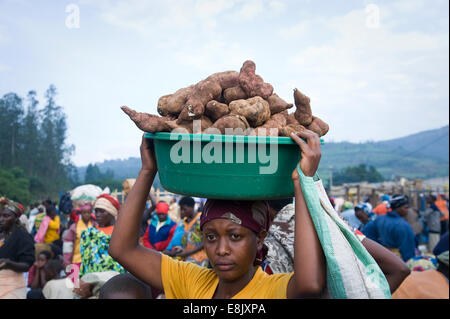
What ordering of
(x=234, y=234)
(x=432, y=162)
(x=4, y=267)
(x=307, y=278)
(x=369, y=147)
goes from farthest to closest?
(x=369, y=147) → (x=432, y=162) → (x=4, y=267) → (x=234, y=234) → (x=307, y=278)

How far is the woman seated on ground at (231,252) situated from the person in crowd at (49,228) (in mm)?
6787

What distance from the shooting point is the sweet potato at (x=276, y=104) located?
179cm

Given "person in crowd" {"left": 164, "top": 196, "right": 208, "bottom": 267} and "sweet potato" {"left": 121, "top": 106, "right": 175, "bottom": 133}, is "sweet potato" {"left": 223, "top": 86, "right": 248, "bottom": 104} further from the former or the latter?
"person in crowd" {"left": 164, "top": 196, "right": 208, "bottom": 267}

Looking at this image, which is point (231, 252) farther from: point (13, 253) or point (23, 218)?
point (23, 218)

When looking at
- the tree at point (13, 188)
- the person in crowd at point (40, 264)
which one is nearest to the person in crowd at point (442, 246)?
the person in crowd at point (40, 264)

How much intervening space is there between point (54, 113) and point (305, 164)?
39645 mm

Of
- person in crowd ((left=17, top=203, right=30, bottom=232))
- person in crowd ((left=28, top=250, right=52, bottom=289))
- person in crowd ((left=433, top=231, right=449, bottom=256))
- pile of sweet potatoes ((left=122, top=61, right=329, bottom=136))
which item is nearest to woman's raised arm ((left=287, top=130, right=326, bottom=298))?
pile of sweet potatoes ((left=122, top=61, right=329, bottom=136))

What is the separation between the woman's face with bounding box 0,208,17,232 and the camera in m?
4.74

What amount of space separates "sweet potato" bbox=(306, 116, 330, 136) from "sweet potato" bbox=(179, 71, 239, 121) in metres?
0.42

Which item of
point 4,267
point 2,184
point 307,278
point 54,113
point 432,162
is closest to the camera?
point 307,278

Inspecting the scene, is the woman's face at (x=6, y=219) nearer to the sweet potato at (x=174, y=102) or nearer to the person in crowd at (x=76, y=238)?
the person in crowd at (x=76, y=238)

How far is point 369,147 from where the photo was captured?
273 ft

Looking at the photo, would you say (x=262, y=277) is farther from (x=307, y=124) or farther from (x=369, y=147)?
(x=369, y=147)
